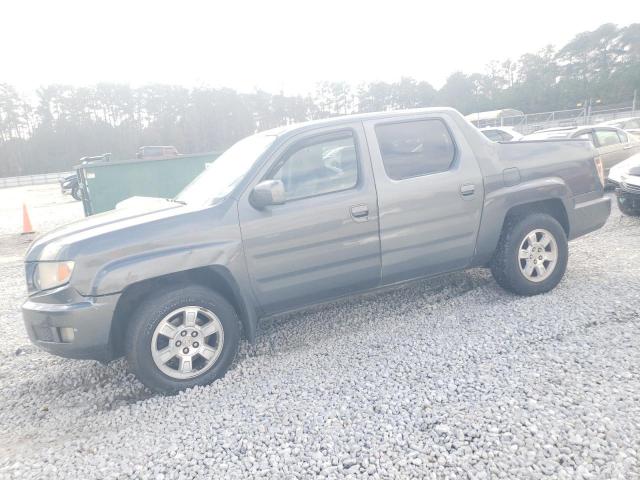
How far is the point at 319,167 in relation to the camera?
12.0 feet

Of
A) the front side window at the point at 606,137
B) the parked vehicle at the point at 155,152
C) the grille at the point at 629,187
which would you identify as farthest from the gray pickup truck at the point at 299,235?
the parked vehicle at the point at 155,152

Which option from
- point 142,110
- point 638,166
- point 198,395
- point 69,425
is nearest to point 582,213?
point 638,166

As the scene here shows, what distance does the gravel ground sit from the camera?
237cm

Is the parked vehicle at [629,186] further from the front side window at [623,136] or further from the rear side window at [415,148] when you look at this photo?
the rear side window at [415,148]

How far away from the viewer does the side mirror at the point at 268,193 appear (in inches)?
129

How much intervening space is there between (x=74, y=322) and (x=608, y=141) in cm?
1106

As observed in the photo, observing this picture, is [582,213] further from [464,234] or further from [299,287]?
[299,287]

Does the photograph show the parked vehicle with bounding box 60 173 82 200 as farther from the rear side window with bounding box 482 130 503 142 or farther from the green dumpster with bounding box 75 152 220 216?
the rear side window with bounding box 482 130 503 142

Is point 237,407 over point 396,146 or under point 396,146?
under

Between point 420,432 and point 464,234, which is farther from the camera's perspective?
point 464,234

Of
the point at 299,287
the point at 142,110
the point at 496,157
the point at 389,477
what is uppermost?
the point at 142,110

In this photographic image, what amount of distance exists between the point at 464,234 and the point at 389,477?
7.84 feet

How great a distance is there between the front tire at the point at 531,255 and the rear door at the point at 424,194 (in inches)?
15.0

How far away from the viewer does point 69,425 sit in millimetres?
3016
